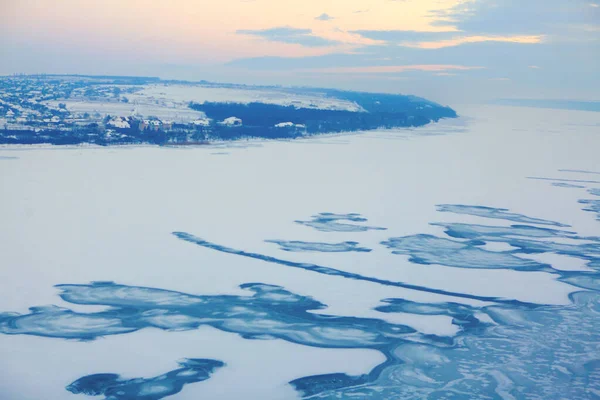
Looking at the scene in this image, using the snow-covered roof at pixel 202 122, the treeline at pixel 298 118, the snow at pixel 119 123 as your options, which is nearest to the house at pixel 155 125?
the snow at pixel 119 123

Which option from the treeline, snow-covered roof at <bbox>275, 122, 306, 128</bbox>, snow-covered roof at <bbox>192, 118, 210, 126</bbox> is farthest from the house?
snow-covered roof at <bbox>275, 122, 306, 128</bbox>

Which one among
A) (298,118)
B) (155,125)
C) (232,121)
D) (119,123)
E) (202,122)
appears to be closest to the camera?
(119,123)

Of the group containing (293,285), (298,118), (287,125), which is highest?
(298,118)

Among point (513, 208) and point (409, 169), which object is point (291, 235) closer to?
point (513, 208)

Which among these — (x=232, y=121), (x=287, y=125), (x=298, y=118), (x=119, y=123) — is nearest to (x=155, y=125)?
(x=119, y=123)

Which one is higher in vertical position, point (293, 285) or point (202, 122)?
point (202, 122)

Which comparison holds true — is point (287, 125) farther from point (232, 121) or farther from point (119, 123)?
point (119, 123)

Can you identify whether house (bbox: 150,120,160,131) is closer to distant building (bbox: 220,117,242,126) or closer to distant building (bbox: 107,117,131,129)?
distant building (bbox: 107,117,131,129)

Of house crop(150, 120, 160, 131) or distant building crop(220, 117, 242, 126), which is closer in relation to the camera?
house crop(150, 120, 160, 131)
